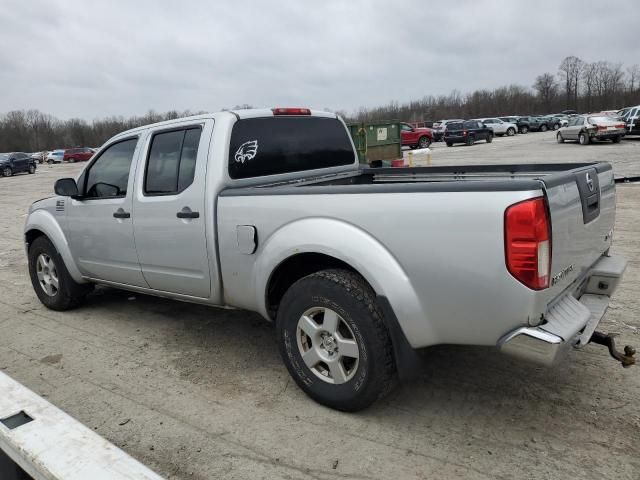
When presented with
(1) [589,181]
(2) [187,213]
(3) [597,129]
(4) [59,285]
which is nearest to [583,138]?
(3) [597,129]

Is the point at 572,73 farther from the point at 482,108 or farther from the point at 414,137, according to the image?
the point at 414,137

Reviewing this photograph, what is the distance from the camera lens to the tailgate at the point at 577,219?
8.28 ft

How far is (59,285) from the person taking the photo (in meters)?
5.27

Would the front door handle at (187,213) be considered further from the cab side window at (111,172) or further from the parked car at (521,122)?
the parked car at (521,122)

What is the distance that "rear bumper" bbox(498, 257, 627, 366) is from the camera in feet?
7.86

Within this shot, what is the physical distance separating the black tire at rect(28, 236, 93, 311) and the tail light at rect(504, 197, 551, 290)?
14.4ft

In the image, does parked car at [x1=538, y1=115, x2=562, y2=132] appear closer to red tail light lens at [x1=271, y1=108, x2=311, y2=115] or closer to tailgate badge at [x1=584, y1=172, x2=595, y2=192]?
red tail light lens at [x1=271, y1=108, x2=311, y2=115]

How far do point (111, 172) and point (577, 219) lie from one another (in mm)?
3769

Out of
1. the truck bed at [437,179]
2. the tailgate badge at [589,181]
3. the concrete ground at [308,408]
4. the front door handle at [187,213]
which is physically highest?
the truck bed at [437,179]

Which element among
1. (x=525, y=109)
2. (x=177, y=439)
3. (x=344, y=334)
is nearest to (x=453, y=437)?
(x=344, y=334)

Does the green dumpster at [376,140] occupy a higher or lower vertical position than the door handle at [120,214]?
higher

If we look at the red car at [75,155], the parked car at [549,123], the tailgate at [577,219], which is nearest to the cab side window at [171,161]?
the tailgate at [577,219]

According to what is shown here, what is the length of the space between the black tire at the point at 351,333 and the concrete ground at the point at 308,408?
168 mm

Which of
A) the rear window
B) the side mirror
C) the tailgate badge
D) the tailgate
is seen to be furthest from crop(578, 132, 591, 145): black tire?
the side mirror
